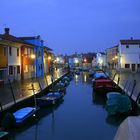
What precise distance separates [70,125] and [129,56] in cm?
7191

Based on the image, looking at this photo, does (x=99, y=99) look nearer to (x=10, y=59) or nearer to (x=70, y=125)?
(x=70, y=125)

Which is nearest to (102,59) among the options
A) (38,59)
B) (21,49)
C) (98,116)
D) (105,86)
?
(38,59)

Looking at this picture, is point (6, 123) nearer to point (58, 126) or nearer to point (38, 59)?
point (58, 126)

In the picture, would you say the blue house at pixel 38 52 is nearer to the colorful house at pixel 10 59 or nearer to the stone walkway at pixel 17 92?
the colorful house at pixel 10 59

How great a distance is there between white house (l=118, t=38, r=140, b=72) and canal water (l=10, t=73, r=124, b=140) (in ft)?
202

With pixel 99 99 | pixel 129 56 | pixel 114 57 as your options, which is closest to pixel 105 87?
pixel 99 99

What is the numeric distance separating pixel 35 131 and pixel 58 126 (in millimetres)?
2379

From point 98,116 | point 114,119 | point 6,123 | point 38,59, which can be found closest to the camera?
point 6,123

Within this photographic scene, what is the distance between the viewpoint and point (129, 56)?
303 feet

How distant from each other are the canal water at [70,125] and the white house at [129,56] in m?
61.6

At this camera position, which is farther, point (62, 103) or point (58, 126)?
point (62, 103)

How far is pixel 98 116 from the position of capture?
26344mm

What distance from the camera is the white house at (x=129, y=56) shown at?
91.9 meters

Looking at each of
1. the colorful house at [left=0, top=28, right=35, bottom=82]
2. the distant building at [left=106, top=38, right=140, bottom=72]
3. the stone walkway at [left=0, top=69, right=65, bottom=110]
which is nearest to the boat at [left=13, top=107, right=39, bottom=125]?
the stone walkway at [left=0, top=69, right=65, bottom=110]
